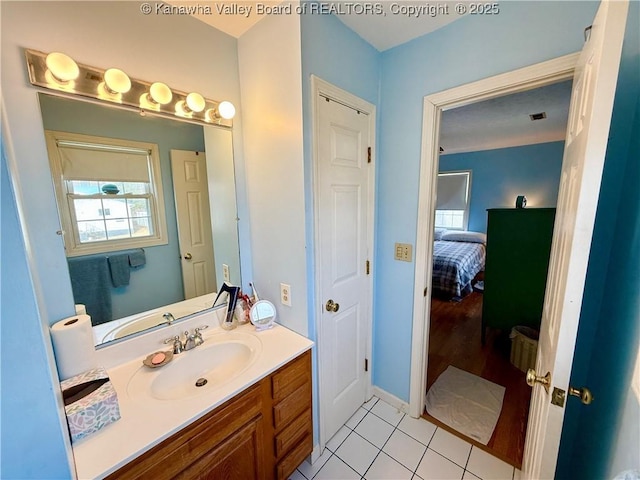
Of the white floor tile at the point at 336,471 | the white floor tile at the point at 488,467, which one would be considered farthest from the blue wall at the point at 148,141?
the white floor tile at the point at 488,467

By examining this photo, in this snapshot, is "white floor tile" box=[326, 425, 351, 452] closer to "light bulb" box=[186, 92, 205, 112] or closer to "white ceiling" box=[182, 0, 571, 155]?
"light bulb" box=[186, 92, 205, 112]

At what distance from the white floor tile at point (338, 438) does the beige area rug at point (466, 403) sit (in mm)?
630

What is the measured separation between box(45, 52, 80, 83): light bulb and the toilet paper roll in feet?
2.95

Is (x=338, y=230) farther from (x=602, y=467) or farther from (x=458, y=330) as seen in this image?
(x=458, y=330)

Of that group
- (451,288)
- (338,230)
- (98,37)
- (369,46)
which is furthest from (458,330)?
(98,37)

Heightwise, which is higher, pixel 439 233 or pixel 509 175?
pixel 509 175

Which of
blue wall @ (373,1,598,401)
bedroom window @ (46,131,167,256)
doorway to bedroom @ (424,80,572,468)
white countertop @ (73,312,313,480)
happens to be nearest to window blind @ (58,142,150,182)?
bedroom window @ (46,131,167,256)

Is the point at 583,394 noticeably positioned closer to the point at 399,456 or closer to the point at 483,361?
the point at 399,456

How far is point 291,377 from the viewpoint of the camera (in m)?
1.27

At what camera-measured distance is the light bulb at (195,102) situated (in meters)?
1.31

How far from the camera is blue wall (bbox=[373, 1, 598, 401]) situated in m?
1.17

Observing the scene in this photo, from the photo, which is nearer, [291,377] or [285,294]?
[291,377]

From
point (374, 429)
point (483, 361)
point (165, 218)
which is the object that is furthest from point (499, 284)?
point (165, 218)

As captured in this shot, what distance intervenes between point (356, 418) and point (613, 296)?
62.0 inches
